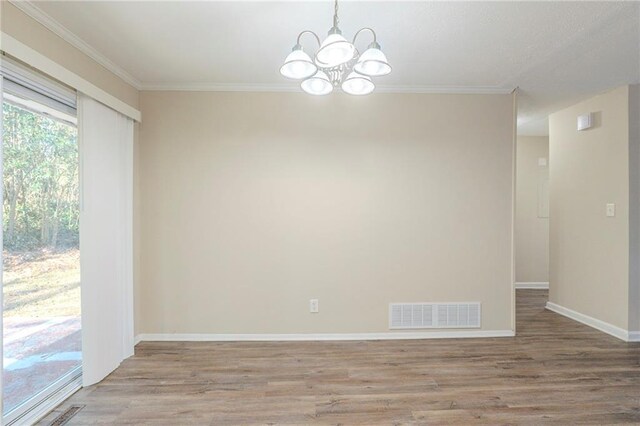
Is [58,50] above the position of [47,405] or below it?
above

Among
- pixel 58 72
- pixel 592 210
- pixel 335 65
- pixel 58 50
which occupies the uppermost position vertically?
pixel 58 50

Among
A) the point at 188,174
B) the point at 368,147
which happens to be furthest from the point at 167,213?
the point at 368,147

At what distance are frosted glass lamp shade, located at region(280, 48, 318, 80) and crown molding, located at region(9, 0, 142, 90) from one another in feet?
5.27

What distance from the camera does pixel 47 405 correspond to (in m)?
2.11

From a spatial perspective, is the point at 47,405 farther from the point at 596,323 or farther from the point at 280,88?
the point at 596,323

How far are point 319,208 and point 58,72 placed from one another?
7.29 ft

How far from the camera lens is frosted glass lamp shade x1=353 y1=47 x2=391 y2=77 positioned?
1.65 metres

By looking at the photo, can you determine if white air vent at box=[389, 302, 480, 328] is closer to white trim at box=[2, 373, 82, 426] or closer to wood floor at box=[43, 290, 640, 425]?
wood floor at box=[43, 290, 640, 425]

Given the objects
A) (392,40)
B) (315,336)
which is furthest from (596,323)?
(392,40)

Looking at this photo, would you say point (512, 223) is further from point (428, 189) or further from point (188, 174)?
point (188, 174)

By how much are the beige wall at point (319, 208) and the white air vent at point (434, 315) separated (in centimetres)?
9

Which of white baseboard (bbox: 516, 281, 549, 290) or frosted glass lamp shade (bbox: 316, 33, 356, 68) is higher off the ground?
frosted glass lamp shade (bbox: 316, 33, 356, 68)

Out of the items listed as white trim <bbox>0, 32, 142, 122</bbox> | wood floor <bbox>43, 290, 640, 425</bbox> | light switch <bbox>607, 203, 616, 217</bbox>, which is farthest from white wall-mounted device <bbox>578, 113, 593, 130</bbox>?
white trim <bbox>0, 32, 142, 122</bbox>

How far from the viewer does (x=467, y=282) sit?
10.8 ft
